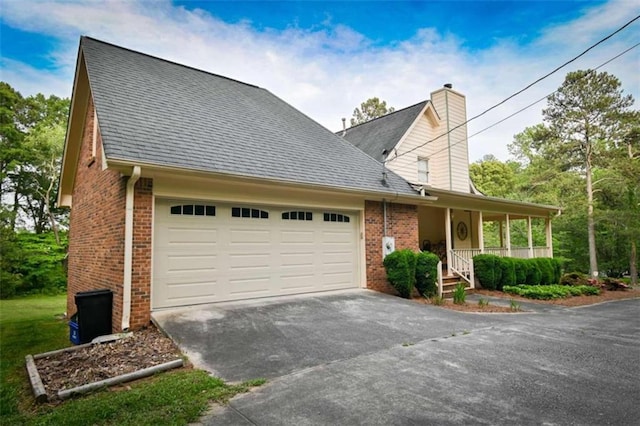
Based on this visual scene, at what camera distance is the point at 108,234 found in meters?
7.00

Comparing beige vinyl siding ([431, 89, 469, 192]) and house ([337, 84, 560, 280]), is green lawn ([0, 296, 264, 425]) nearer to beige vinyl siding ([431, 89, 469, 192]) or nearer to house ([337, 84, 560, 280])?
house ([337, 84, 560, 280])

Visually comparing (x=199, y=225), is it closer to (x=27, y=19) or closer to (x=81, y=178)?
(x=81, y=178)

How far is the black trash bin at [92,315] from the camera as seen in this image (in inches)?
236

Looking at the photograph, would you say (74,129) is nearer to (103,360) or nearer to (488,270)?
(103,360)

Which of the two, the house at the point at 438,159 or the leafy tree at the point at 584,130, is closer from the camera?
the house at the point at 438,159

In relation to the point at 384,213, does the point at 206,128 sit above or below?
above

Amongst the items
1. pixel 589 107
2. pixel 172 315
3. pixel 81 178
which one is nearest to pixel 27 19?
pixel 81 178

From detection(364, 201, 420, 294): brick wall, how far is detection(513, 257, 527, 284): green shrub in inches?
169

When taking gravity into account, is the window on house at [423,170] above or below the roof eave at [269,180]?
above

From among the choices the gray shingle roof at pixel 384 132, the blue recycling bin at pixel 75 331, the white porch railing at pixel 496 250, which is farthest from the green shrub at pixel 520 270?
the blue recycling bin at pixel 75 331

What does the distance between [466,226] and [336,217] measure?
32.8 ft

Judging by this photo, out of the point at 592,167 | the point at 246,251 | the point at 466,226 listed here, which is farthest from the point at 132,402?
the point at 592,167

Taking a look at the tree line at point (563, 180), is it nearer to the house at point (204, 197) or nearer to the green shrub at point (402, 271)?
the house at point (204, 197)

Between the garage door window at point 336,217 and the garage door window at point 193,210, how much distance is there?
2.99m
